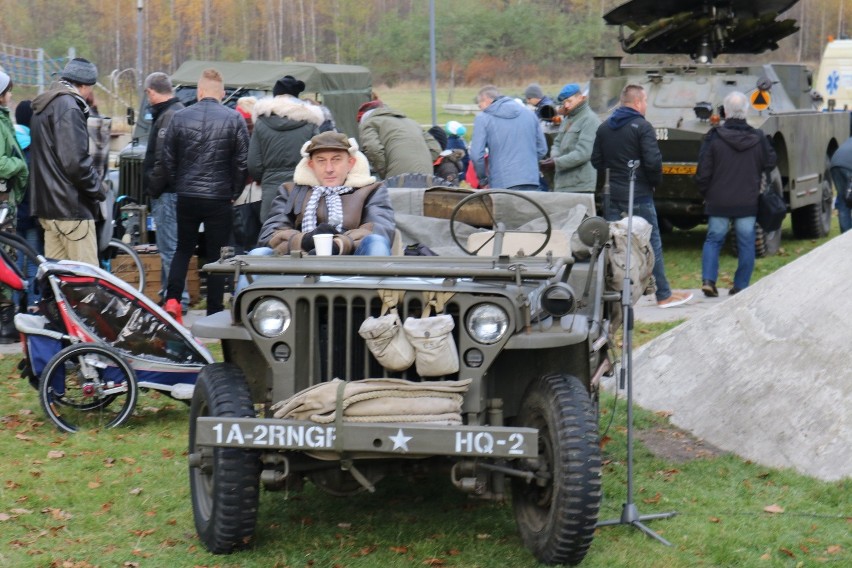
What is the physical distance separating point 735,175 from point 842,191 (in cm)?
233

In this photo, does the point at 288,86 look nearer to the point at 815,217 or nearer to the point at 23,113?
the point at 23,113

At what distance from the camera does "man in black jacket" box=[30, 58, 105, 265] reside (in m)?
9.37

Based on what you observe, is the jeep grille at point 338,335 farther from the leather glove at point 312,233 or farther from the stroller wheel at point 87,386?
the stroller wheel at point 87,386

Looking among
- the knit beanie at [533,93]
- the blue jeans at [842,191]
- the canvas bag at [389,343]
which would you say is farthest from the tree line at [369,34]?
the canvas bag at [389,343]

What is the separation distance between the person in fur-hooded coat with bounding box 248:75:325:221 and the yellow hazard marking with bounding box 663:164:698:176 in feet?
16.5

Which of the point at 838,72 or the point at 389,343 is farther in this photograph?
the point at 838,72

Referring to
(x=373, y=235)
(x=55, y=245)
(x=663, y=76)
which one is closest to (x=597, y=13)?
(x=663, y=76)

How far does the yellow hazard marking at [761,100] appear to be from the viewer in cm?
1484

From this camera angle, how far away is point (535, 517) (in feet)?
18.4

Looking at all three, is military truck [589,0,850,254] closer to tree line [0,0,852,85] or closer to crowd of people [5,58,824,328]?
crowd of people [5,58,824,328]

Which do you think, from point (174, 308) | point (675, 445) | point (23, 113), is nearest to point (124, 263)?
point (174, 308)

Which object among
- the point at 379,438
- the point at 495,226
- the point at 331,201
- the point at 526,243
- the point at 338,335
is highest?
the point at 331,201

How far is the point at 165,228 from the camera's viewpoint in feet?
38.3

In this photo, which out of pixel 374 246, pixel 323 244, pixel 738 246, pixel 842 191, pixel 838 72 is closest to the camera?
pixel 323 244
